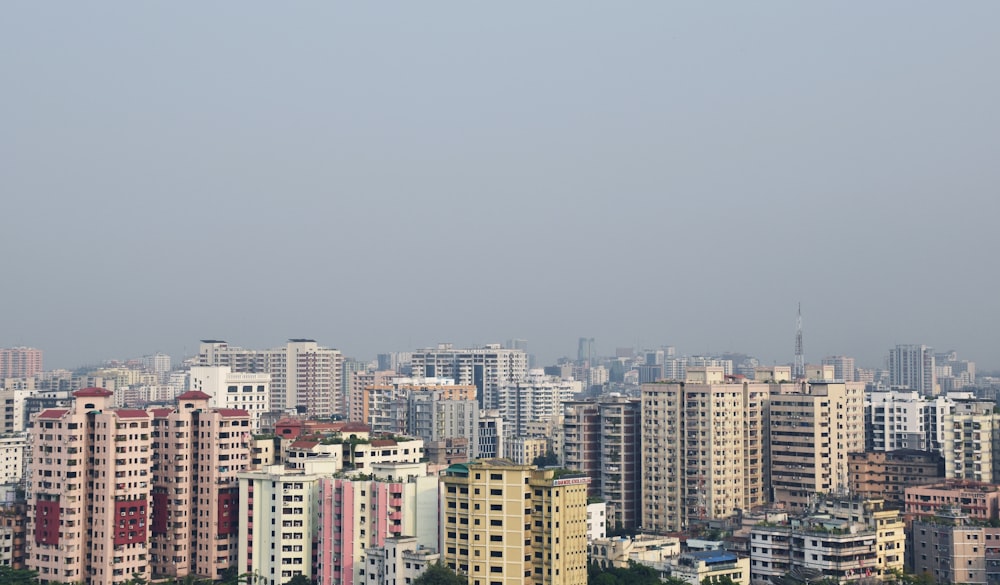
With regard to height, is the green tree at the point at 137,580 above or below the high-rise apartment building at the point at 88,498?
below

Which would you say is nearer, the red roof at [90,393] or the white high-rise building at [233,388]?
the red roof at [90,393]

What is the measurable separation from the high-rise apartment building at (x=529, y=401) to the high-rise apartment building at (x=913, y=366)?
16.2m

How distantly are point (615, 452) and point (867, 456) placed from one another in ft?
17.5

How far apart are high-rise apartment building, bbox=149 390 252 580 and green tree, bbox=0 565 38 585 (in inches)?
76.3

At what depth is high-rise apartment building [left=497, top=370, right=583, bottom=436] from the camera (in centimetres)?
5025

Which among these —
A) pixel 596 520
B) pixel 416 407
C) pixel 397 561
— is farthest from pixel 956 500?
pixel 416 407

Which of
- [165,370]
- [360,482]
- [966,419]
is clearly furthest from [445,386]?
[165,370]

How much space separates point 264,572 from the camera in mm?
21656

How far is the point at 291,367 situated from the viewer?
175ft

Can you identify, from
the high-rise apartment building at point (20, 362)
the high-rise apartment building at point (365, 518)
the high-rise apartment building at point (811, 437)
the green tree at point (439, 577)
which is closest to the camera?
the green tree at point (439, 577)

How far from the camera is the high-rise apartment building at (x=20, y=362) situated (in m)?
67.8

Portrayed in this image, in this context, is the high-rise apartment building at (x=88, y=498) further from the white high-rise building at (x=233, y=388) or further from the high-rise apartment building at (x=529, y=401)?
the high-rise apartment building at (x=529, y=401)

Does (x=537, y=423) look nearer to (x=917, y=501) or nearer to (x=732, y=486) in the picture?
(x=732, y=486)

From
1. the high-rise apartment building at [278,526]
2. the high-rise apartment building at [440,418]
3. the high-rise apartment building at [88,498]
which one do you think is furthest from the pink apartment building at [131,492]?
the high-rise apartment building at [440,418]
